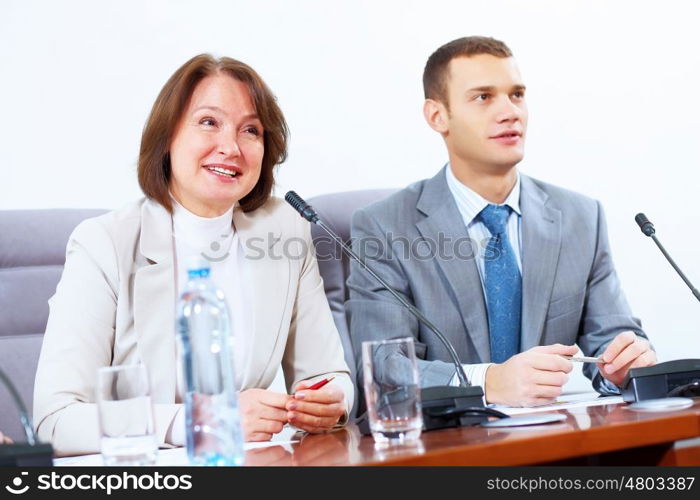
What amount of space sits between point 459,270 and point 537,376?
55 centimetres

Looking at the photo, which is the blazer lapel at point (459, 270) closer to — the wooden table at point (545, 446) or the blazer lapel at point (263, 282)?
the blazer lapel at point (263, 282)

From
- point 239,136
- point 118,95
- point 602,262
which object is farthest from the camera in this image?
point 118,95

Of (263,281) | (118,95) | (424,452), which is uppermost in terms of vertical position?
(118,95)

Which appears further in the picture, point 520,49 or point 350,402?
point 520,49

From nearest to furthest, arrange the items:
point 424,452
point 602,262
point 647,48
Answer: point 424,452
point 602,262
point 647,48

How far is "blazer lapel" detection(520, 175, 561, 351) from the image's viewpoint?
218 cm

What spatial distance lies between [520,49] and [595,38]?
0.27 metres

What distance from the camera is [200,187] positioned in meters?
1.96

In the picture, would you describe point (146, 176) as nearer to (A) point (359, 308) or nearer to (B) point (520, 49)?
(A) point (359, 308)

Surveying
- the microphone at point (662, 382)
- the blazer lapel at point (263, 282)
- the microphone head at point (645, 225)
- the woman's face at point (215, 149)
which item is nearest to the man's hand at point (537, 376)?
the microphone at point (662, 382)

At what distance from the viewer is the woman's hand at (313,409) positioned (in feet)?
5.08

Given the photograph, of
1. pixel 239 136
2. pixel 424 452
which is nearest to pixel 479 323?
pixel 239 136

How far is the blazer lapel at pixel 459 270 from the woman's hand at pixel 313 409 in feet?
2.09

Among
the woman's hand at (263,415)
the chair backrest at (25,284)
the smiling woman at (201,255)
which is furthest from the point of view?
the chair backrest at (25,284)
